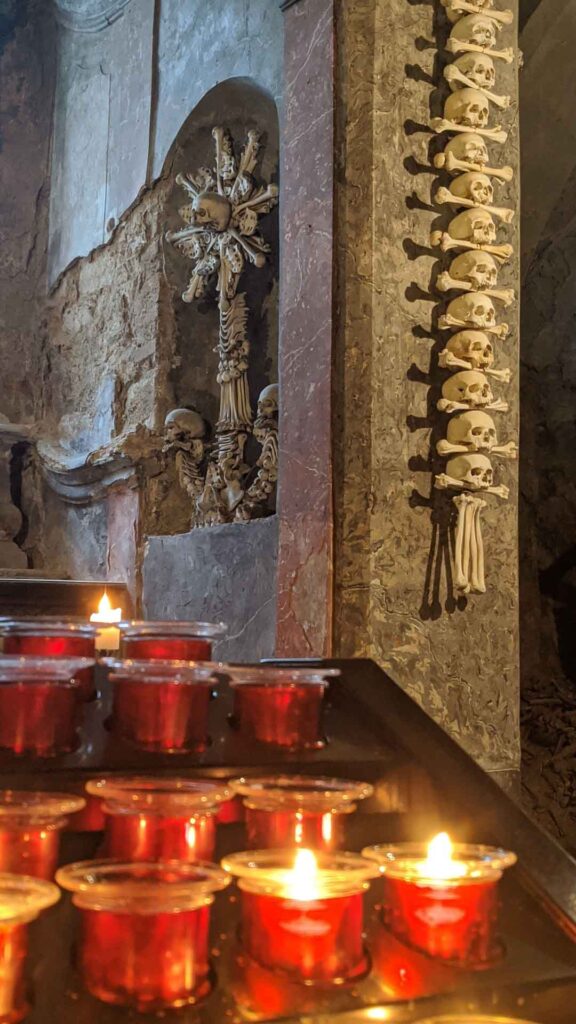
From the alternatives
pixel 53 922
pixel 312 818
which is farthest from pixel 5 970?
pixel 312 818

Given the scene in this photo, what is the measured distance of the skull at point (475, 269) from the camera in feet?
10.1

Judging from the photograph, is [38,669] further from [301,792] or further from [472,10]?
[472,10]

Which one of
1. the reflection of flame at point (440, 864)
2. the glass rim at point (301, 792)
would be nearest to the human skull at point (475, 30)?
the glass rim at point (301, 792)

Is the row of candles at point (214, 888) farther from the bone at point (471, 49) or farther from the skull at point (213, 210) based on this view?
the skull at point (213, 210)

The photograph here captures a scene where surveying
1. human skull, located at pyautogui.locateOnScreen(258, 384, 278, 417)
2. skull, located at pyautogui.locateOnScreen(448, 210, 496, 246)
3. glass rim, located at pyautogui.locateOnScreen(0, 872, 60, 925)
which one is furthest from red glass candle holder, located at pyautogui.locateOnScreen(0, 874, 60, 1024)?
human skull, located at pyautogui.locateOnScreen(258, 384, 278, 417)

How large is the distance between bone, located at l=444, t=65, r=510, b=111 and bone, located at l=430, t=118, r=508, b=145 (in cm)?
8

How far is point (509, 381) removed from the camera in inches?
125

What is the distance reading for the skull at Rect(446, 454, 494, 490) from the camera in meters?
2.98

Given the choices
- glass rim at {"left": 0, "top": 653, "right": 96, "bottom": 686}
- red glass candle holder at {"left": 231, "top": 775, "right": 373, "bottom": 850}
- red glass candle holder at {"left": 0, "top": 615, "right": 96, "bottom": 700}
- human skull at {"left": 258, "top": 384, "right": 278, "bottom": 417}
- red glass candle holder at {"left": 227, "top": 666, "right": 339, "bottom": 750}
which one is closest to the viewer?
red glass candle holder at {"left": 231, "top": 775, "right": 373, "bottom": 850}

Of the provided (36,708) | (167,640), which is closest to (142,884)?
(36,708)

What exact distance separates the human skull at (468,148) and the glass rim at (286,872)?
242 centimetres

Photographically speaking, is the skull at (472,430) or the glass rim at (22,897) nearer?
the glass rim at (22,897)

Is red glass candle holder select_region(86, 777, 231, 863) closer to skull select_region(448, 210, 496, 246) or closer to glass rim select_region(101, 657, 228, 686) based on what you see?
glass rim select_region(101, 657, 228, 686)

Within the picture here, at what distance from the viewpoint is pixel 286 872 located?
1.14m
